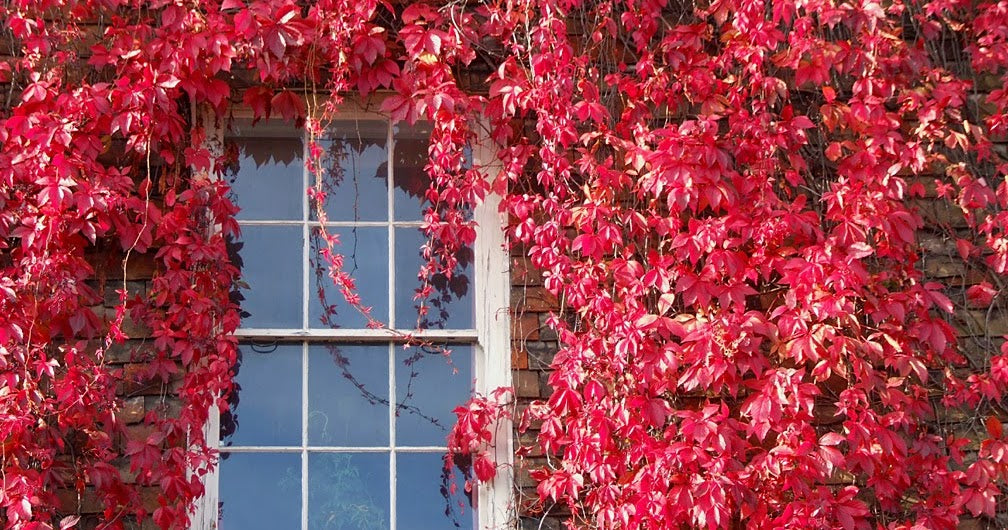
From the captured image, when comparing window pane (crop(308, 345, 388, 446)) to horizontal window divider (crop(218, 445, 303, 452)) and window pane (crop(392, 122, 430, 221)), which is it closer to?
horizontal window divider (crop(218, 445, 303, 452))

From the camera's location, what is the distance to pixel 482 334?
4633 mm

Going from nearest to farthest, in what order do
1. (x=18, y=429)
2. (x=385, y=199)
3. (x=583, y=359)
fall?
1. (x=18, y=429)
2. (x=583, y=359)
3. (x=385, y=199)

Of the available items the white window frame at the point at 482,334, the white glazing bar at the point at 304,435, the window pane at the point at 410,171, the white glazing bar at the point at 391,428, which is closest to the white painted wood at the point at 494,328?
the white window frame at the point at 482,334

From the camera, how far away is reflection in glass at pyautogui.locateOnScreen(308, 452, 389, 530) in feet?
14.8

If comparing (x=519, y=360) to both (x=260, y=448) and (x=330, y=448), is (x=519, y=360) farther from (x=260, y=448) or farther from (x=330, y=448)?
(x=260, y=448)

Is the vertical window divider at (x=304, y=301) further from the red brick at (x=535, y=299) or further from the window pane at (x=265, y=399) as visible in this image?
the red brick at (x=535, y=299)

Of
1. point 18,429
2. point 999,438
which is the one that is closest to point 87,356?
point 18,429

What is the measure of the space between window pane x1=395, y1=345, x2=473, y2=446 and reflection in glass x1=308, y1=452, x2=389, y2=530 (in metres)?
0.14

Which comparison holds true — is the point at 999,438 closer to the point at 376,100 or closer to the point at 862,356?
the point at 862,356

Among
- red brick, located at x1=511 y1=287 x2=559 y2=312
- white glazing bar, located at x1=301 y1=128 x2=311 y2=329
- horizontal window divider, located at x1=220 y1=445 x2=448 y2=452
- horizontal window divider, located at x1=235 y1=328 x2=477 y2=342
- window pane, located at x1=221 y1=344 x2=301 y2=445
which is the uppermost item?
white glazing bar, located at x1=301 y1=128 x2=311 y2=329

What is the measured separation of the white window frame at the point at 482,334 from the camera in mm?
4477

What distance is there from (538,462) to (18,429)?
179 cm

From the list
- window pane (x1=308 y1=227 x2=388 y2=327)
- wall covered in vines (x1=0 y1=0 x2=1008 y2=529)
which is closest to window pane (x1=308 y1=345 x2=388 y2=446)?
window pane (x1=308 y1=227 x2=388 y2=327)

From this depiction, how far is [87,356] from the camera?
4.37m
